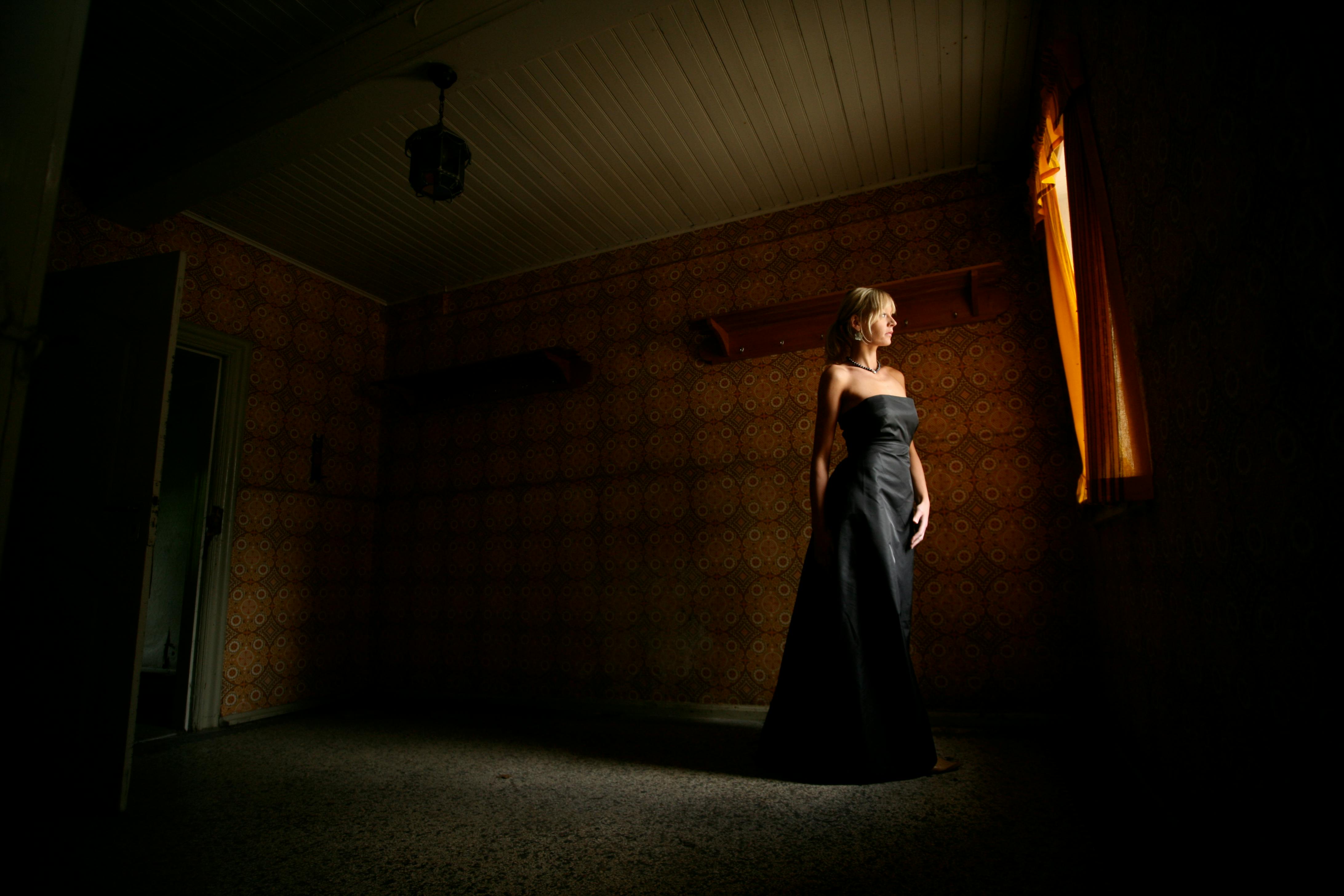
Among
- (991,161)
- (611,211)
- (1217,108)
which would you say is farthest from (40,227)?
(991,161)

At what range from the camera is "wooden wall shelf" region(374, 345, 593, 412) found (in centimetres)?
411

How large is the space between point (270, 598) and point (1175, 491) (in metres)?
4.40

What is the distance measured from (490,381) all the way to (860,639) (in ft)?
10.2

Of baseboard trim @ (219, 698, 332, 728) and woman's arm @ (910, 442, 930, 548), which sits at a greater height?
woman's arm @ (910, 442, 930, 548)

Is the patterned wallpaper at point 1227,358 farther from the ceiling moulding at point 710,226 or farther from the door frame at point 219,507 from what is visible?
the door frame at point 219,507

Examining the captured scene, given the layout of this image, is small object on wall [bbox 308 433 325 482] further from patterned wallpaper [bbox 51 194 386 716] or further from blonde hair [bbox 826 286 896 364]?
blonde hair [bbox 826 286 896 364]

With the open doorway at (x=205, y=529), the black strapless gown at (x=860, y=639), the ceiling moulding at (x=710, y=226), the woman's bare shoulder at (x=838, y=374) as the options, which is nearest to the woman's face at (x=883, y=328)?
the woman's bare shoulder at (x=838, y=374)

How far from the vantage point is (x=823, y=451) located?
94.6 inches

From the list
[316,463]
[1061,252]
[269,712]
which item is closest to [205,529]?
[316,463]

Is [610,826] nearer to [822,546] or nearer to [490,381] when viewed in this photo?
[822,546]

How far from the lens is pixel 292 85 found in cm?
273

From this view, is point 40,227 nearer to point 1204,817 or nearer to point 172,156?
point 1204,817

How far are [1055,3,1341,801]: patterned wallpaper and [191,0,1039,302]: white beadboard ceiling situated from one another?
116cm

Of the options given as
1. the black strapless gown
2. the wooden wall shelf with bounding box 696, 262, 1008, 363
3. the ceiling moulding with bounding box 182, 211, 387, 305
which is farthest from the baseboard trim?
the wooden wall shelf with bounding box 696, 262, 1008, 363
